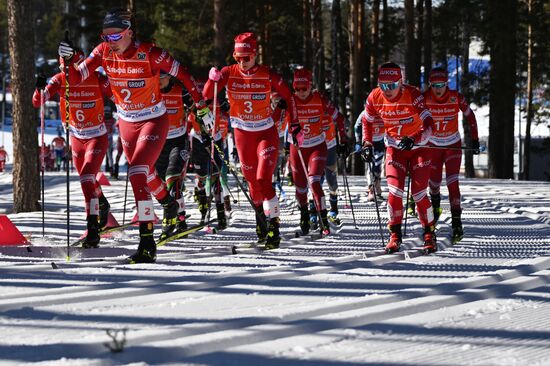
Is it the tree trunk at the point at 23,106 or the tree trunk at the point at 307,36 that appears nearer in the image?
the tree trunk at the point at 23,106

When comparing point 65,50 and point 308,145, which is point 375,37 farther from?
point 65,50

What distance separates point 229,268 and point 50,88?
3252 millimetres

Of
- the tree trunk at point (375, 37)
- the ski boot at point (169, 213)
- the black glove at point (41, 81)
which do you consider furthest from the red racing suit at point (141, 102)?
the tree trunk at point (375, 37)

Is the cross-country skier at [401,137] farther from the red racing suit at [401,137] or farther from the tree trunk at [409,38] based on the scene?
the tree trunk at [409,38]

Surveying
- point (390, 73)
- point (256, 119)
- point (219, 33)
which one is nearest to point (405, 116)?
point (390, 73)

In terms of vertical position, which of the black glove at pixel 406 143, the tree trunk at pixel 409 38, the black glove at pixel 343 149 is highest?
the tree trunk at pixel 409 38

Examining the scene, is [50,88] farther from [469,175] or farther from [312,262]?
[469,175]

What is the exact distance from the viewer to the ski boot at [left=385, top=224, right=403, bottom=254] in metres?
8.98

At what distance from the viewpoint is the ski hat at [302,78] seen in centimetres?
1191

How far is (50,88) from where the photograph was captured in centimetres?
965

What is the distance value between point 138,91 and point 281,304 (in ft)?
11.6

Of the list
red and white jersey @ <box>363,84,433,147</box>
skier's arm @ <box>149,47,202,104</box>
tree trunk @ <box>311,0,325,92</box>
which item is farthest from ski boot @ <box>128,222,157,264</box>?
tree trunk @ <box>311,0,325,92</box>

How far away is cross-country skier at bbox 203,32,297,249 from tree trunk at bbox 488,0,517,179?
18.6 meters

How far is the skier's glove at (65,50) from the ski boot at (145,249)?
195cm
